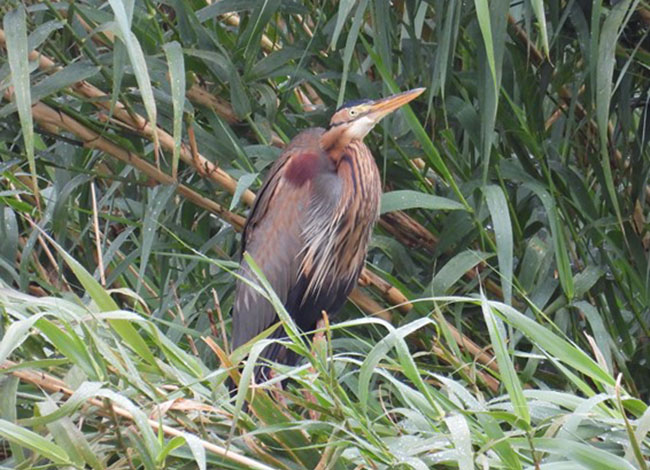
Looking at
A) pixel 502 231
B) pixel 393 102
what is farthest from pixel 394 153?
pixel 502 231

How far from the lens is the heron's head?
251 centimetres

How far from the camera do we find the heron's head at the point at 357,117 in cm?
251

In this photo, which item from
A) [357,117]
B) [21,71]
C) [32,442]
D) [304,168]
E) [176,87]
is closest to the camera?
[32,442]

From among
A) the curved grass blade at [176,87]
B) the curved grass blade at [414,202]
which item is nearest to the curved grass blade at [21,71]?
the curved grass blade at [176,87]

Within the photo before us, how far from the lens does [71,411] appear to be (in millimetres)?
1410

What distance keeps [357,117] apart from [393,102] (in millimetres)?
168

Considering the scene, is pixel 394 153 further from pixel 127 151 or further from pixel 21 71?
pixel 21 71

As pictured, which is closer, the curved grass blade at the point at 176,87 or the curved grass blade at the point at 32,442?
the curved grass blade at the point at 32,442

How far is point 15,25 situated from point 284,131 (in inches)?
36.9

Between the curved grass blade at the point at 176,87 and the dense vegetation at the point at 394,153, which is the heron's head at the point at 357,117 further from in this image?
the curved grass blade at the point at 176,87

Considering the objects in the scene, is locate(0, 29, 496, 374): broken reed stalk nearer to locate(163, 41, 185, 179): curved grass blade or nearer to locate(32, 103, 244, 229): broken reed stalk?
locate(32, 103, 244, 229): broken reed stalk

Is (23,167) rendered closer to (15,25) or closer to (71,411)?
(15,25)

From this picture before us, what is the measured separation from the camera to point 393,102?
2.51 metres

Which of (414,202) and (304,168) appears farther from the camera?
(304,168)
